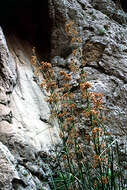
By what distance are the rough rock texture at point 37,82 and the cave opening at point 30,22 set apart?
101 millimetres

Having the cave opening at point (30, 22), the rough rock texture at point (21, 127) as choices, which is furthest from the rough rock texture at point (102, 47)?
the rough rock texture at point (21, 127)

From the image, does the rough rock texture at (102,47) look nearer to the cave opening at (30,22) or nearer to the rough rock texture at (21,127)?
the cave opening at (30,22)

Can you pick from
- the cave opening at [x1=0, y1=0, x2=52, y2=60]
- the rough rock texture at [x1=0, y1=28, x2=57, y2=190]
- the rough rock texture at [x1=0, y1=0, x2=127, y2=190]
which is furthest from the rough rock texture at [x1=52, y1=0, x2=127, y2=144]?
the rough rock texture at [x1=0, y1=28, x2=57, y2=190]

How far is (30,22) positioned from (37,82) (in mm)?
867

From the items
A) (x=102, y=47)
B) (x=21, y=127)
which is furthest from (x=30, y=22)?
(x=21, y=127)

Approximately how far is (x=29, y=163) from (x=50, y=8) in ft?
5.32

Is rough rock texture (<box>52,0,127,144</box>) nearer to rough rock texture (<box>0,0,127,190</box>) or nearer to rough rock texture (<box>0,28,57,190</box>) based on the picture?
rough rock texture (<box>0,0,127,190</box>)

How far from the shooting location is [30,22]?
8.81ft

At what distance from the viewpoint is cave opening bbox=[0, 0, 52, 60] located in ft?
8.32

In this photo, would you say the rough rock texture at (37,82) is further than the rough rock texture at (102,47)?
No

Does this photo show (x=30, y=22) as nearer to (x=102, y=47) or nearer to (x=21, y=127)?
(x=102, y=47)

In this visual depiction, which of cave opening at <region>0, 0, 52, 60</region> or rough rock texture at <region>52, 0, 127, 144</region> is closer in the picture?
rough rock texture at <region>52, 0, 127, 144</region>

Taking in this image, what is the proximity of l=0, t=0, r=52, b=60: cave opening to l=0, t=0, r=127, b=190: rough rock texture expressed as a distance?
0.10 metres

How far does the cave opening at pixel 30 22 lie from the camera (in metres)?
2.54
